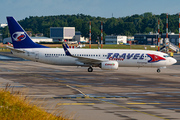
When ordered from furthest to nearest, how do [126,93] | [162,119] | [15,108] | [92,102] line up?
[126,93] < [92,102] < [162,119] < [15,108]

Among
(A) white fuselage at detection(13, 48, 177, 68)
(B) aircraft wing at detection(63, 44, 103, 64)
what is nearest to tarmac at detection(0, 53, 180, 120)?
(B) aircraft wing at detection(63, 44, 103, 64)

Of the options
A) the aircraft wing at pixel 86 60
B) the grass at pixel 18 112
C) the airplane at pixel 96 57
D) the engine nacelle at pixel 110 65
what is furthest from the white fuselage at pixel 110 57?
the grass at pixel 18 112

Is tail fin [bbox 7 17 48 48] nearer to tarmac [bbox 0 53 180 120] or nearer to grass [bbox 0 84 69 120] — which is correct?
tarmac [bbox 0 53 180 120]

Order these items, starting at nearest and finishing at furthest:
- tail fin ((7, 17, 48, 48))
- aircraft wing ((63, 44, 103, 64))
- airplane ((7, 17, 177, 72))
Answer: aircraft wing ((63, 44, 103, 64))
airplane ((7, 17, 177, 72))
tail fin ((7, 17, 48, 48))

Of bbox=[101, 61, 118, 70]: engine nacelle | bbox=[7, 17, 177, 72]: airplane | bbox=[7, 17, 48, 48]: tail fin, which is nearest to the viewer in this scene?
bbox=[101, 61, 118, 70]: engine nacelle

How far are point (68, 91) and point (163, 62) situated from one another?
23.5 meters

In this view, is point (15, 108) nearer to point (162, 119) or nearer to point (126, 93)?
point (162, 119)

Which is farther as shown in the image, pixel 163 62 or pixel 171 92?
pixel 163 62

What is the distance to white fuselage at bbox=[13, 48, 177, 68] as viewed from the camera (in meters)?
47.3

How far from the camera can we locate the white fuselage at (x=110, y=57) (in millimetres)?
47281

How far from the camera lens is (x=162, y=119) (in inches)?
699

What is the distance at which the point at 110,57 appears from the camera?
47.3 m

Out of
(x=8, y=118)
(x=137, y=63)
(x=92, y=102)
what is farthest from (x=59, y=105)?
(x=137, y=63)

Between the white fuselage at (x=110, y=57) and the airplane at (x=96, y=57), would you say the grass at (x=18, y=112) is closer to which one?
the airplane at (x=96, y=57)
